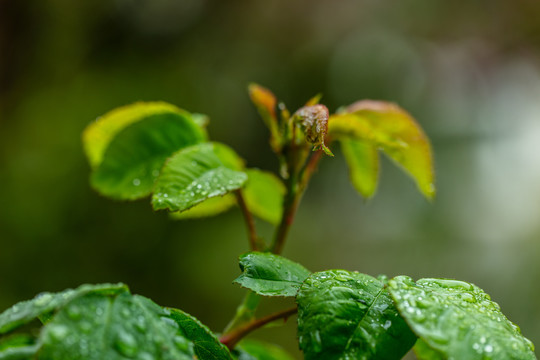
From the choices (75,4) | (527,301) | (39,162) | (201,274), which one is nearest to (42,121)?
(39,162)

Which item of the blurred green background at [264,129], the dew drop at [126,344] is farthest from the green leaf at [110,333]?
the blurred green background at [264,129]

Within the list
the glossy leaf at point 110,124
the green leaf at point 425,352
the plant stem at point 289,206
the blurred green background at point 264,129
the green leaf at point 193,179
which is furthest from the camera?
the blurred green background at point 264,129

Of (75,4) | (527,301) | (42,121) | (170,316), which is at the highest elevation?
(75,4)

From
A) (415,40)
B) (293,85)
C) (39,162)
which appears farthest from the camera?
(415,40)

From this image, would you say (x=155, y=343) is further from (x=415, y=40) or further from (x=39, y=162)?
(x=415, y=40)

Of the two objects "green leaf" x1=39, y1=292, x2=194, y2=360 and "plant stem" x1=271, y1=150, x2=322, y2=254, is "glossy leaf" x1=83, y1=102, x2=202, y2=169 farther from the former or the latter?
"green leaf" x1=39, y1=292, x2=194, y2=360

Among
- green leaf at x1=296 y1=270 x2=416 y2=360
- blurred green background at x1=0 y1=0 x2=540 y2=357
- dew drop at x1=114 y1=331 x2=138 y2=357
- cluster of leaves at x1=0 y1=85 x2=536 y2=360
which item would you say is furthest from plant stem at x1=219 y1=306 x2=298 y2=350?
blurred green background at x1=0 y1=0 x2=540 y2=357

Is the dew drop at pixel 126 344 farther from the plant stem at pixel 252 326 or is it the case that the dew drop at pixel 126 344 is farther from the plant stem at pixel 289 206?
the plant stem at pixel 289 206
